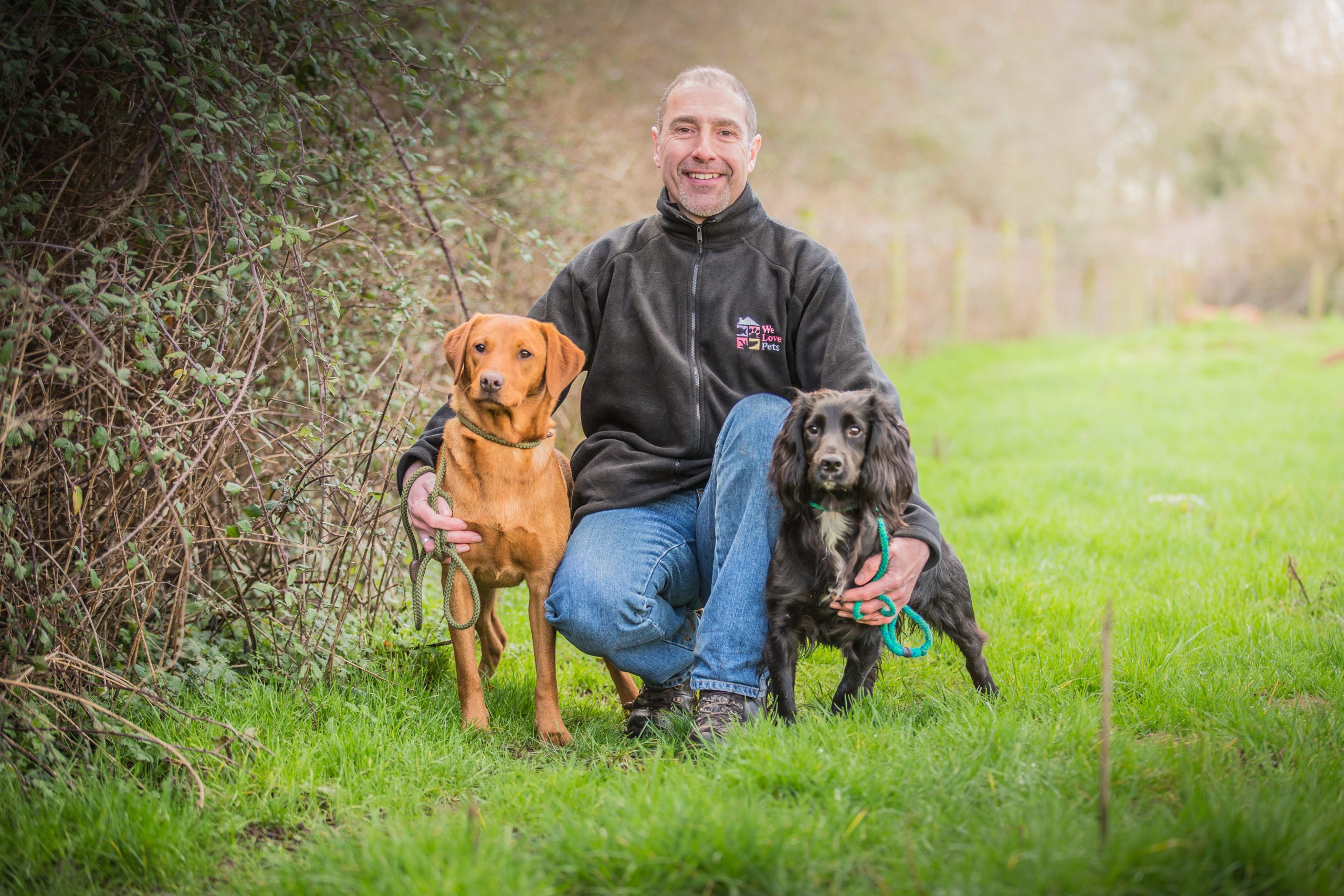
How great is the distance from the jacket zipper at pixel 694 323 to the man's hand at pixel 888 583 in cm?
77

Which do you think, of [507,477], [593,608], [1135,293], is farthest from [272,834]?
[1135,293]

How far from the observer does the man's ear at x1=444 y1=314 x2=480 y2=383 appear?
3.05m

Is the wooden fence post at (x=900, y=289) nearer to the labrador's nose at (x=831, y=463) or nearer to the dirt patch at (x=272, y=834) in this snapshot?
the labrador's nose at (x=831, y=463)

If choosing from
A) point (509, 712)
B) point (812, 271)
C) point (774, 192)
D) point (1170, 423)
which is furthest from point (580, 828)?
point (774, 192)

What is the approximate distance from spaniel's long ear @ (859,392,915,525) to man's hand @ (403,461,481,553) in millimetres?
1178

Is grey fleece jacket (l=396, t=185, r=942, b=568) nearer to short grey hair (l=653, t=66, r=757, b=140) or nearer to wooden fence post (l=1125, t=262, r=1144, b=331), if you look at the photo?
short grey hair (l=653, t=66, r=757, b=140)

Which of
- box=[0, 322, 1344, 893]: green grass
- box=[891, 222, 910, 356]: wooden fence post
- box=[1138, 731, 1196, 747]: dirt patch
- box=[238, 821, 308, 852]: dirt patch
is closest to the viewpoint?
box=[0, 322, 1344, 893]: green grass

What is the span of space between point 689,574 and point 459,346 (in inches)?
40.9

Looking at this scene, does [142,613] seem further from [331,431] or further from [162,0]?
[162,0]

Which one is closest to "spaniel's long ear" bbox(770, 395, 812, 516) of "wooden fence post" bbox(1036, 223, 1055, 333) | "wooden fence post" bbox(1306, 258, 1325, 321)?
"wooden fence post" bbox(1036, 223, 1055, 333)

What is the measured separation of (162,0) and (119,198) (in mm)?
568

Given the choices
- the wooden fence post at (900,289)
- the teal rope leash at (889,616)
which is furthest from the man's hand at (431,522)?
the wooden fence post at (900,289)

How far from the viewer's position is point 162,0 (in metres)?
2.75

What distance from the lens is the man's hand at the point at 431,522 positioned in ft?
9.60
